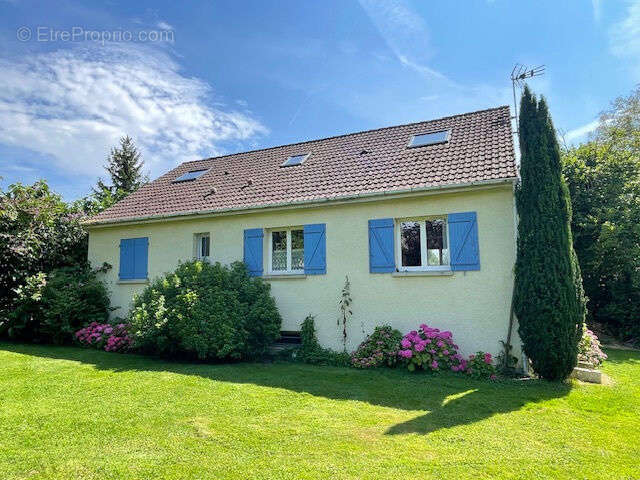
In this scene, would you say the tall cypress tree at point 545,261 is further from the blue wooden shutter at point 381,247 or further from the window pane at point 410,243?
the blue wooden shutter at point 381,247

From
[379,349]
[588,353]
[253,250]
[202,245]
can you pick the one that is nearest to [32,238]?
[202,245]

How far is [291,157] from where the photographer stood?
13.0 metres

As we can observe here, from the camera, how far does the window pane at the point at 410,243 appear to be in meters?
8.54

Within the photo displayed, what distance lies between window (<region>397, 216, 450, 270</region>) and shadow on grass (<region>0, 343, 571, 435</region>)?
235cm

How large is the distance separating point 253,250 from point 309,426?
6100 millimetres

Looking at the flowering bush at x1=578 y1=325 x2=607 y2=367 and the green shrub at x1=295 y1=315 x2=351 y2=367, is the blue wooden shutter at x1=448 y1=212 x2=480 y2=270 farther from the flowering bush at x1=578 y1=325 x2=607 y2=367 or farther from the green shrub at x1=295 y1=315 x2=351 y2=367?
the green shrub at x1=295 y1=315 x2=351 y2=367

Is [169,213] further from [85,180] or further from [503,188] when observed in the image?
[85,180]

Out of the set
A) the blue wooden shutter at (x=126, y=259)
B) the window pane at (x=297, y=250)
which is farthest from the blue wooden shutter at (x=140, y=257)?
the window pane at (x=297, y=250)

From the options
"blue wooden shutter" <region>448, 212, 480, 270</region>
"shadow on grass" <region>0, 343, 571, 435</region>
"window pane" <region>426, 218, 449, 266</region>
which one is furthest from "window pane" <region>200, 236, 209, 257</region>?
"blue wooden shutter" <region>448, 212, 480, 270</region>

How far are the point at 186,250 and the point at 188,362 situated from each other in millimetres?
3700

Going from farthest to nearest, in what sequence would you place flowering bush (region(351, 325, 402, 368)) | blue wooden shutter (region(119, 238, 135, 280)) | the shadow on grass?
blue wooden shutter (region(119, 238, 135, 280)) → flowering bush (region(351, 325, 402, 368)) → the shadow on grass

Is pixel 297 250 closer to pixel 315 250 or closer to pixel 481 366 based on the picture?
pixel 315 250

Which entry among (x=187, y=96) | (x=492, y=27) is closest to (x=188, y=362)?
(x=187, y=96)

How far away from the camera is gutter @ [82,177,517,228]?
25.6 ft
